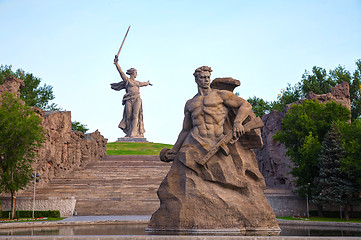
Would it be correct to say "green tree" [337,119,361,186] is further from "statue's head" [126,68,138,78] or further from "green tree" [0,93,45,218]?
"statue's head" [126,68,138,78]

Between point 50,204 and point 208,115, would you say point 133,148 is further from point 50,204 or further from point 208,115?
point 208,115

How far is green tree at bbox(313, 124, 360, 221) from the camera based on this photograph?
24203 millimetres

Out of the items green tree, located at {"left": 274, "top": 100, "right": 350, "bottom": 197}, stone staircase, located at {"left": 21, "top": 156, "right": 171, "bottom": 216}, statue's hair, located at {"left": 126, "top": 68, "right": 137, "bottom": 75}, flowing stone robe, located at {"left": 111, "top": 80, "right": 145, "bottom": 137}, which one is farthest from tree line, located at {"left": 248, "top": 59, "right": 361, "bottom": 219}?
statue's hair, located at {"left": 126, "top": 68, "right": 137, "bottom": 75}

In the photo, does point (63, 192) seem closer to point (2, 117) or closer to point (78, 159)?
point (2, 117)

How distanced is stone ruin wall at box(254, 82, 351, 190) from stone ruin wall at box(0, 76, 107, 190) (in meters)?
15.7

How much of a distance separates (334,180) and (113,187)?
1408 cm

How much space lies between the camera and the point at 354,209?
26812mm

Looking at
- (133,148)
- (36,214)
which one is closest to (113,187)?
(36,214)

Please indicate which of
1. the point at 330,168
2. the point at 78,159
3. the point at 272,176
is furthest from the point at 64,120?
the point at 330,168

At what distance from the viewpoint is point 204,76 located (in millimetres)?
12133

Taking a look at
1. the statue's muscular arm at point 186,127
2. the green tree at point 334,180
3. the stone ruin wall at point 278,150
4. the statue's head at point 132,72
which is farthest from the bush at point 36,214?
the statue's head at point 132,72

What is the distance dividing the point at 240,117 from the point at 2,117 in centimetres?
1725

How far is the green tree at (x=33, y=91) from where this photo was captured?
59206 millimetres

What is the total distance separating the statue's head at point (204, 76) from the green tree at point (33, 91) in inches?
1953
